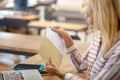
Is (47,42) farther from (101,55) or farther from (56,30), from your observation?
(101,55)

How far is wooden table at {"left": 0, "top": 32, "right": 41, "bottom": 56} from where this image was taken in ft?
7.25

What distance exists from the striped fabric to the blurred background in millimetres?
2992

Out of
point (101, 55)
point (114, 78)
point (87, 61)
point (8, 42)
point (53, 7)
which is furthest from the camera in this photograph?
point (53, 7)

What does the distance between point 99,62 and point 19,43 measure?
1.38 meters

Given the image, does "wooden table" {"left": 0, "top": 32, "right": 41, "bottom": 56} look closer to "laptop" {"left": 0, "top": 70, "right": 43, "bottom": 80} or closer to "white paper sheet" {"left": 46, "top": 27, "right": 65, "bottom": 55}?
"white paper sheet" {"left": 46, "top": 27, "right": 65, "bottom": 55}

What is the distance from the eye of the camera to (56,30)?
144 centimetres

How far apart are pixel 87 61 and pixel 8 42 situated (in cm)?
118

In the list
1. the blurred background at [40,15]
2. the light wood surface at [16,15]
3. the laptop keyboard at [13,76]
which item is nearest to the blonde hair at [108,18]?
the laptop keyboard at [13,76]

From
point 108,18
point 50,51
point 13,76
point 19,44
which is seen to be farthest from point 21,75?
point 19,44

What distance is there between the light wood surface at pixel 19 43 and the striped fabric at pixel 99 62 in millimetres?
724

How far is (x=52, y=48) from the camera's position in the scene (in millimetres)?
1344

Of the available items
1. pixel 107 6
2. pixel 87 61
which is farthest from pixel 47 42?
pixel 107 6

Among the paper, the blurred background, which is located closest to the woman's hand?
the paper

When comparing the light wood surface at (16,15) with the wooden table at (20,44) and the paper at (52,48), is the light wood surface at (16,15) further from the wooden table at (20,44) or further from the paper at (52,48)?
the paper at (52,48)
